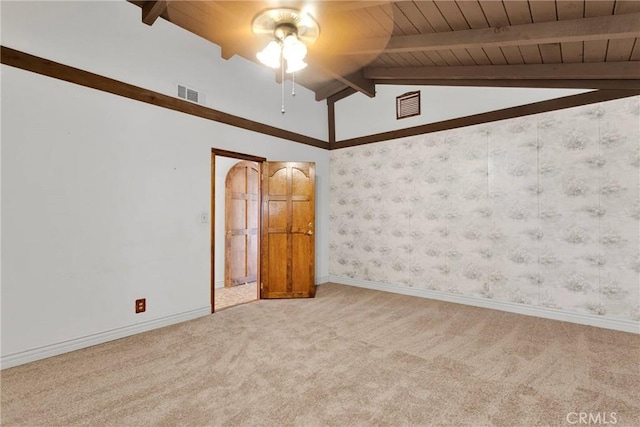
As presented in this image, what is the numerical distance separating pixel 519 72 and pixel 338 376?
12.3ft

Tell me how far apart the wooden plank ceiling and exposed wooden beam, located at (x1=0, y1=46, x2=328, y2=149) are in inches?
29.5

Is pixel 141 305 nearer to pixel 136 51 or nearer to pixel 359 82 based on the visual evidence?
pixel 136 51

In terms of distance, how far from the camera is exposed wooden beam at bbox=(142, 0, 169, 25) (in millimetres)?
2870

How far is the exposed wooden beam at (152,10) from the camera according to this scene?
2.87 meters

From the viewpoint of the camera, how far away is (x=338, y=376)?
7.45 feet

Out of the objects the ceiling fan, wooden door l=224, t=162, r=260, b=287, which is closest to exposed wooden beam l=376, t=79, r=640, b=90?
the ceiling fan

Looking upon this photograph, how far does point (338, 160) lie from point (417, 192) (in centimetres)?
159

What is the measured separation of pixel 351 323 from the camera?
11.2ft

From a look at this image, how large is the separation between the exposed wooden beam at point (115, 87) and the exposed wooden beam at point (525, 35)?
1.75 meters

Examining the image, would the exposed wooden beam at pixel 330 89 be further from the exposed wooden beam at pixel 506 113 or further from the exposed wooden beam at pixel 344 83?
the exposed wooden beam at pixel 506 113

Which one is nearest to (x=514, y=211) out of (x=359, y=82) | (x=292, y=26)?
(x=359, y=82)

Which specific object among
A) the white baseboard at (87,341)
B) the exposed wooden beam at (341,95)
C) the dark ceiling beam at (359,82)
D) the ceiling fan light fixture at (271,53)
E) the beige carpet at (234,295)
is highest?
the exposed wooden beam at (341,95)

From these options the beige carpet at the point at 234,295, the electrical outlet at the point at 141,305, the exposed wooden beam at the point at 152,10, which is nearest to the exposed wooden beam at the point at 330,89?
the exposed wooden beam at the point at 152,10

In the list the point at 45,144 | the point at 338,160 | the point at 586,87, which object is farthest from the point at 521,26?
the point at 45,144
